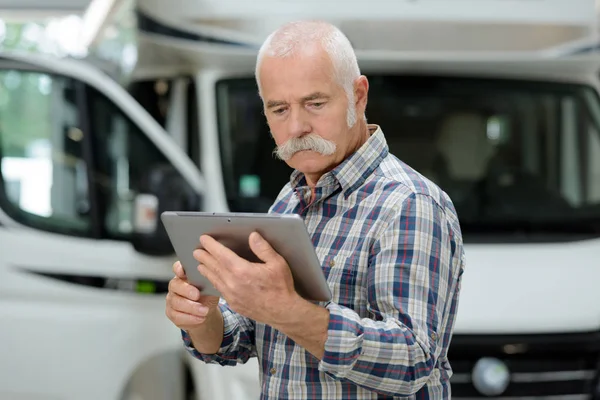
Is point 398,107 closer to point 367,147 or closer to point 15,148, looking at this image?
point 15,148

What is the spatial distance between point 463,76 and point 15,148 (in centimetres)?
199

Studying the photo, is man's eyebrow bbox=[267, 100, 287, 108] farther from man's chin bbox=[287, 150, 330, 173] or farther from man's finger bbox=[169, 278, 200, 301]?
man's finger bbox=[169, 278, 200, 301]

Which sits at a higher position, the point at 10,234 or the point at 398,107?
the point at 398,107

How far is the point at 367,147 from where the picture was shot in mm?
2080

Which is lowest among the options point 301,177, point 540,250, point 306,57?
point 540,250

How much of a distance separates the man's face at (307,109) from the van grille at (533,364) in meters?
A: 1.95

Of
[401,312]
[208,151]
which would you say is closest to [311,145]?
[401,312]

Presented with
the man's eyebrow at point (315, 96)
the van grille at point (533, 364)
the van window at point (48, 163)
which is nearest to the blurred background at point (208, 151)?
the van window at point (48, 163)

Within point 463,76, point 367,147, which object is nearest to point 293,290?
point 367,147

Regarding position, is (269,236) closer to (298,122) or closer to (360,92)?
(298,122)

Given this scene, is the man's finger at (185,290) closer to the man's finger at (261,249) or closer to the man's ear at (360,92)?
the man's finger at (261,249)

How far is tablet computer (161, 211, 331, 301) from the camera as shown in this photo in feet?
5.83

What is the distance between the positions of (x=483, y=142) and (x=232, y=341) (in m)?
2.74

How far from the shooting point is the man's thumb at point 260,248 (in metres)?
1.81
